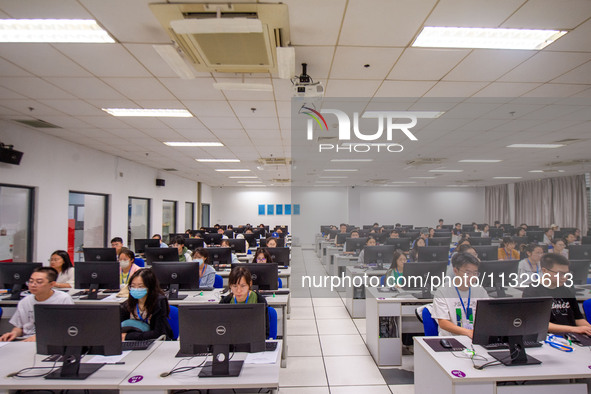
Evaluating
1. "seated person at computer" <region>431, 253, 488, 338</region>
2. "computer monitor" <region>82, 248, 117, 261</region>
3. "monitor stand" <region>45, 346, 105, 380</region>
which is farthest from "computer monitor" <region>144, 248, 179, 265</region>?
"seated person at computer" <region>431, 253, 488, 338</region>

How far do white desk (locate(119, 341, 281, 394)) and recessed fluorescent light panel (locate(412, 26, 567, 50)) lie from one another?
2.72 meters

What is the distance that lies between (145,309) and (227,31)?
7.60 ft

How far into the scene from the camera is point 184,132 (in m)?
5.70

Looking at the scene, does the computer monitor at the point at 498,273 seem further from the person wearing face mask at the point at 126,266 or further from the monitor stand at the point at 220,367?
the person wearing face mask at the point at 126,266

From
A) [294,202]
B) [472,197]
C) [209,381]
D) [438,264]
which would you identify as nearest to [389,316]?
[438,264]

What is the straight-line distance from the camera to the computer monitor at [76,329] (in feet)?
6.64

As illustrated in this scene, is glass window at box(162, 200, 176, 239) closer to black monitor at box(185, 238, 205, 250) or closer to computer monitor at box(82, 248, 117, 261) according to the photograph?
black monitor at box(185, 238, 205, 250)

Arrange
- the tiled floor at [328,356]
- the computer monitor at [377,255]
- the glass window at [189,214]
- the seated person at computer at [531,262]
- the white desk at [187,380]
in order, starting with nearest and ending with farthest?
the white desk at [187,380], the tiled floor at [328,356], the seated person at computer at [531,262], the computer monitor at [377,255], the glass window at [189,214]

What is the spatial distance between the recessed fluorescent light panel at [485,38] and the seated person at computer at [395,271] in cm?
257

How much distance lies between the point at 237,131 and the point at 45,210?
3.80 meters

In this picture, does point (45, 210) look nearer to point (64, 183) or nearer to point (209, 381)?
point (64, 183)

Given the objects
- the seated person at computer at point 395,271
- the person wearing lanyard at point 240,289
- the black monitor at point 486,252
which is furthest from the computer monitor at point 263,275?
the black monitor at point 486,252

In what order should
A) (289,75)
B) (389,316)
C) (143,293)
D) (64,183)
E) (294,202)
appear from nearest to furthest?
(143,293)
(289,75)
(389,316)
(64,183)
(294,202)

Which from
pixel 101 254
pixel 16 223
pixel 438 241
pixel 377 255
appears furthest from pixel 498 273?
pixel 16 223
